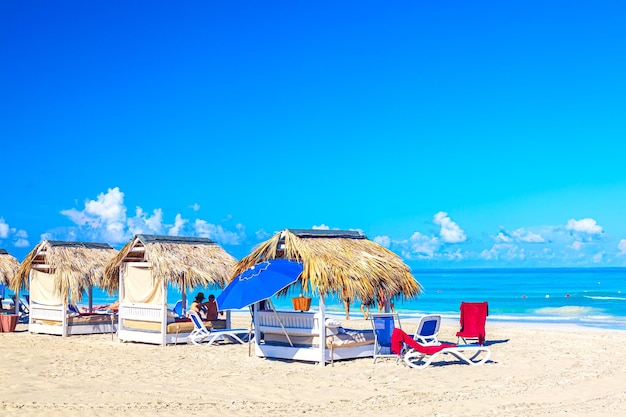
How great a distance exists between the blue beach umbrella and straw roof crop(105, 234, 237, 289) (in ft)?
9.17

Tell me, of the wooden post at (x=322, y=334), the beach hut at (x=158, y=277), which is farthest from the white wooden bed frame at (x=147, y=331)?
the wooden post at (x=322, y=334)

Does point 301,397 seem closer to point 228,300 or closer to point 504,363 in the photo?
point 228,300

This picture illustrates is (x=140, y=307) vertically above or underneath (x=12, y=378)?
above

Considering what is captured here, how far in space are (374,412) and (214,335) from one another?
6.69 m

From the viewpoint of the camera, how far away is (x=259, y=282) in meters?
11.4

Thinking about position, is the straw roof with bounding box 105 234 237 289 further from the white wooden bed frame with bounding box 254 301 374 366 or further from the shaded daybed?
the white wooden bed frame with bounding box 254 301 374 366

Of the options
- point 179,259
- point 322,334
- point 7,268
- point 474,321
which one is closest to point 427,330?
point 322,334

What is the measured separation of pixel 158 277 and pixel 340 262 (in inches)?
181

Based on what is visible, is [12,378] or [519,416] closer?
[519,416]

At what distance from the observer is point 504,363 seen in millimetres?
11508

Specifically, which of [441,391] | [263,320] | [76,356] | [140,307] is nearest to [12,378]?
[76,356]

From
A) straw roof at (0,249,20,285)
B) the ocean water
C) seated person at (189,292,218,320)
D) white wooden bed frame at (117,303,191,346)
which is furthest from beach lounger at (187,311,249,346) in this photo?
straw roof at (0,249,20,285)

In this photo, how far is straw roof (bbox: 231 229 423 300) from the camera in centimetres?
1110

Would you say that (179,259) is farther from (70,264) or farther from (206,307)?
(70,264)
